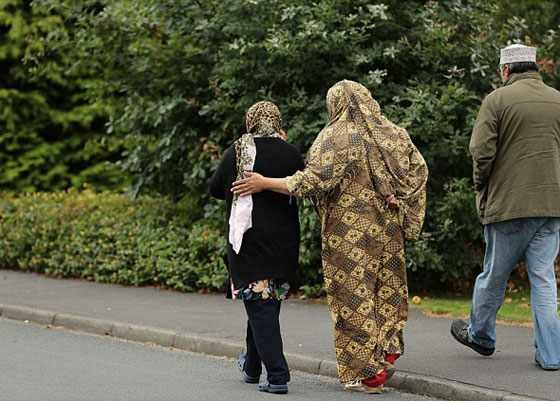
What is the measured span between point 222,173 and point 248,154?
0.76 ft

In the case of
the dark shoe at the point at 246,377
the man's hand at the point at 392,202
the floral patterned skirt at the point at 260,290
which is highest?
the man's hand at the point at 392,202

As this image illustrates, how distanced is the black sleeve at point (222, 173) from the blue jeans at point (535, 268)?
1839 millimetres

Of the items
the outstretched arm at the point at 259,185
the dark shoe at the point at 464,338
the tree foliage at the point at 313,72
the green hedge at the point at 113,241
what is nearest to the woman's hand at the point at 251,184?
the outstretched arm at the point at 259,185

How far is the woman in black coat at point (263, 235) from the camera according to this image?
21.2ft

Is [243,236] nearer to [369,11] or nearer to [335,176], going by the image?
[335,176]

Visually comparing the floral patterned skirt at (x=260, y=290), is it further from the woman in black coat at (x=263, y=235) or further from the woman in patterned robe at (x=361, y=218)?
the woman in patterned robe at (x=361, y=218)

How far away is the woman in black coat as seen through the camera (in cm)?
647

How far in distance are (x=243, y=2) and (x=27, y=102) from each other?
30.0 feet

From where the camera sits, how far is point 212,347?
8422mm

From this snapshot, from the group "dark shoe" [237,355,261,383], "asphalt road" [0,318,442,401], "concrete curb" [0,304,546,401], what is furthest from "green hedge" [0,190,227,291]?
"dark shoe" [237,355,261,383]

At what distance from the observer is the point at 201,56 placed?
12.1 m

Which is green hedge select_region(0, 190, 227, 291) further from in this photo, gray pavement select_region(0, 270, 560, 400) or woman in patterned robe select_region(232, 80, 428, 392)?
woman in patterned robe select_region(232, 80, 428, 392)

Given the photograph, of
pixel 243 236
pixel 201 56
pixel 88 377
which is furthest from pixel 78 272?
pixel 243 236

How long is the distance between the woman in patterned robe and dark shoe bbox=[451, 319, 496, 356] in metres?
0.81
